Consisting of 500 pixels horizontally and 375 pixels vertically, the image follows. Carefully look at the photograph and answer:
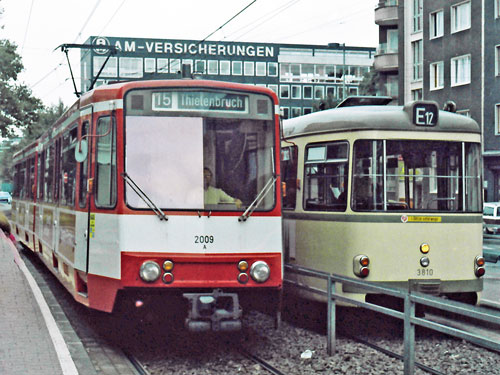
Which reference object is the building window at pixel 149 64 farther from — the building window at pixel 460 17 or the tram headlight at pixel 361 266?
the tram headlight at pixel 361 266

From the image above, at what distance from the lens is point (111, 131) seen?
9.33m

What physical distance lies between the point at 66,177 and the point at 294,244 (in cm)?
320

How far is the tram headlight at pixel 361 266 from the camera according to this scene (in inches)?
417

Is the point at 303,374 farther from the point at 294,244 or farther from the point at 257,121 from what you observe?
the point at 294,244

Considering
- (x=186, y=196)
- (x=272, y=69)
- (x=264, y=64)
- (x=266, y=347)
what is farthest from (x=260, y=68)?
(x=186, y=196)

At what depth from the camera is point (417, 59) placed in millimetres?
49156

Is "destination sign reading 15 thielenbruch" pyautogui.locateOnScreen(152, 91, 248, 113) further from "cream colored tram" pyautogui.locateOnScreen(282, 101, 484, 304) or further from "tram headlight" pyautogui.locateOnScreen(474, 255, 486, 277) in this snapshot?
"tram headlight" pyautogui.locateOnScreen(474, 255, 486, 277)

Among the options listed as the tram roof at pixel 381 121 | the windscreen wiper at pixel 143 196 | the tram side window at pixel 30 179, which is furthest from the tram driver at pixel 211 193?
the tram side window at pixel 30 179

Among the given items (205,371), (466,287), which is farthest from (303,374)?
(466,287)

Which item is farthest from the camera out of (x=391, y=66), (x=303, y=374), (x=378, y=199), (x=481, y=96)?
(x=391, y=66)

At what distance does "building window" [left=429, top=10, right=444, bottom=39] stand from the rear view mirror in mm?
37378

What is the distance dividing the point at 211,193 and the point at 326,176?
261 centimetres

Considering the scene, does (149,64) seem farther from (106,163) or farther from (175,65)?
(106,163)

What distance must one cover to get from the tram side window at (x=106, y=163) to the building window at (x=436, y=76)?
37453mm
